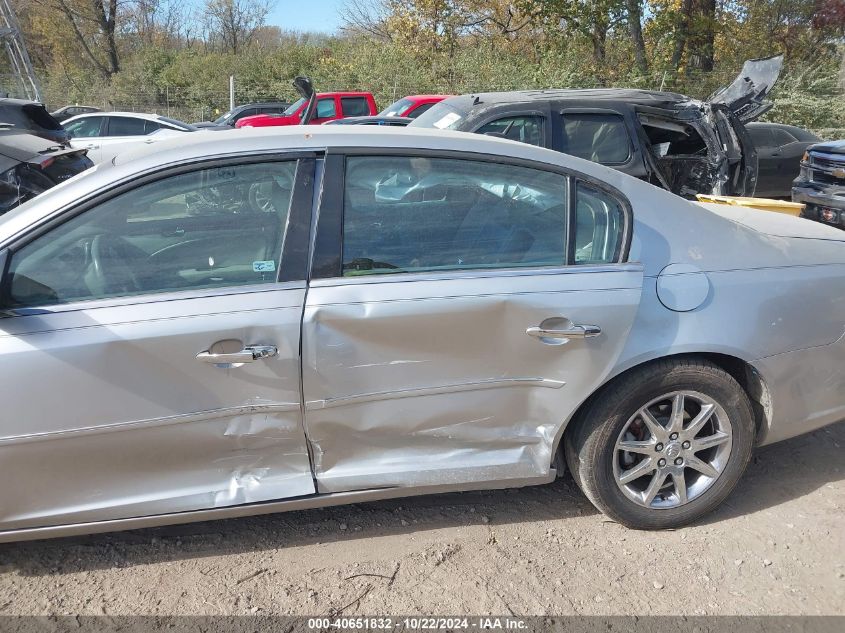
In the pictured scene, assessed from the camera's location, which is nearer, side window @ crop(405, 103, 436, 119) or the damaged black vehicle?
the damaged black vehicle

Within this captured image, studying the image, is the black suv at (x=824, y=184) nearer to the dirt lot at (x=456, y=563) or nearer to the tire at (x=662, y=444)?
the dirt lot at (x=456, y=563)

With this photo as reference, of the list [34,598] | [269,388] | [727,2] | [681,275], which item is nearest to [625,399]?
[681,275]

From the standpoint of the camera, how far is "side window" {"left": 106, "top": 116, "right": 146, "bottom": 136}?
44.0ft

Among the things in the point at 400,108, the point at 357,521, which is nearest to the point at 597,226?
the point at 357,521

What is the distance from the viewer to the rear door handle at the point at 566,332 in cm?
259

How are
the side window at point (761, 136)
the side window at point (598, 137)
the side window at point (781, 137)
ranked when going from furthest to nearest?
the side window at point (781, 137)
the side window at point (761, 136)
the side window at point (598, 137)

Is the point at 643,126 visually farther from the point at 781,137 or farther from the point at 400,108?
the point at 400,108

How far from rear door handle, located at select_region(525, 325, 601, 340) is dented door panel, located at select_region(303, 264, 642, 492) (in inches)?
0.9

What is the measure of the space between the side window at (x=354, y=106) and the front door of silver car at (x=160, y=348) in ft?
49.1

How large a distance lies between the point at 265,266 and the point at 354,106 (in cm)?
1533

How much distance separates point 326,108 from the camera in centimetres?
1662

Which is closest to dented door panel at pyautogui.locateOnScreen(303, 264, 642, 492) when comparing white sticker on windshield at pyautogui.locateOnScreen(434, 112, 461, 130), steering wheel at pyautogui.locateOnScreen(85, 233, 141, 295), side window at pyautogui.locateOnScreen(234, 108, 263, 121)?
steering wheel at pyautogui.locateOnScreen(85, 233, 141, 295)

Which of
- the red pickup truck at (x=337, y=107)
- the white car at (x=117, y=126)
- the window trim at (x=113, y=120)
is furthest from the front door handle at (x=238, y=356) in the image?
the red pickup truck at (x=337, y=107)

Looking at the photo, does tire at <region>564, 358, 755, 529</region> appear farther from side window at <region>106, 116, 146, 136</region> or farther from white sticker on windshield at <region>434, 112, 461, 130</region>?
side window at <region>106, 116, 146, 136</region>
